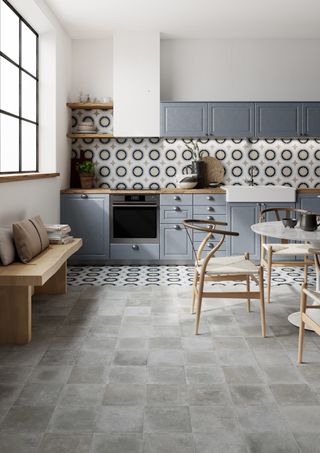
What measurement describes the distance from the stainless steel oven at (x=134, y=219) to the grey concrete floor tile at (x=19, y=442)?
4.08m

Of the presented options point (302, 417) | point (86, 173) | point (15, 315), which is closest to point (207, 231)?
point (15, 315)

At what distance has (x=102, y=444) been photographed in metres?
2.13

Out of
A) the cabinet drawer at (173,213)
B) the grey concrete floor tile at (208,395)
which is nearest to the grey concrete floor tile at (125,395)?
the grey concrete floor tile at (208,395)

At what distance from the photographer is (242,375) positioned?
288 cm

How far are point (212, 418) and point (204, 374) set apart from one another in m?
0.53

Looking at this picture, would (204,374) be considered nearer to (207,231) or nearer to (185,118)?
(207,231)

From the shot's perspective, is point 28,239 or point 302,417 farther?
point 28,239

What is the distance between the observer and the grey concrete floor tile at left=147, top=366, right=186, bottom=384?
9.17ft

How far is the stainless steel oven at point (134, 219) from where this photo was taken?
20.2 ft

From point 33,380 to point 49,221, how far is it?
3018 mm

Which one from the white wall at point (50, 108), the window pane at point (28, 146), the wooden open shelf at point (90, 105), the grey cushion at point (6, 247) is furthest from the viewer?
the wooden open shelf at point (90, 105)

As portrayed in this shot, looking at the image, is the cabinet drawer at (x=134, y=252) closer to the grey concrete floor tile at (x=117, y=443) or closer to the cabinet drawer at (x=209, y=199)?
the cabinet drawer at (x=209, y=199)

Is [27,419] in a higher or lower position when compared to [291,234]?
lower

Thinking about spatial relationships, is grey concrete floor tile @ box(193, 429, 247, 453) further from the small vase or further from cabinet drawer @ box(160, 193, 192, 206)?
the small vase
